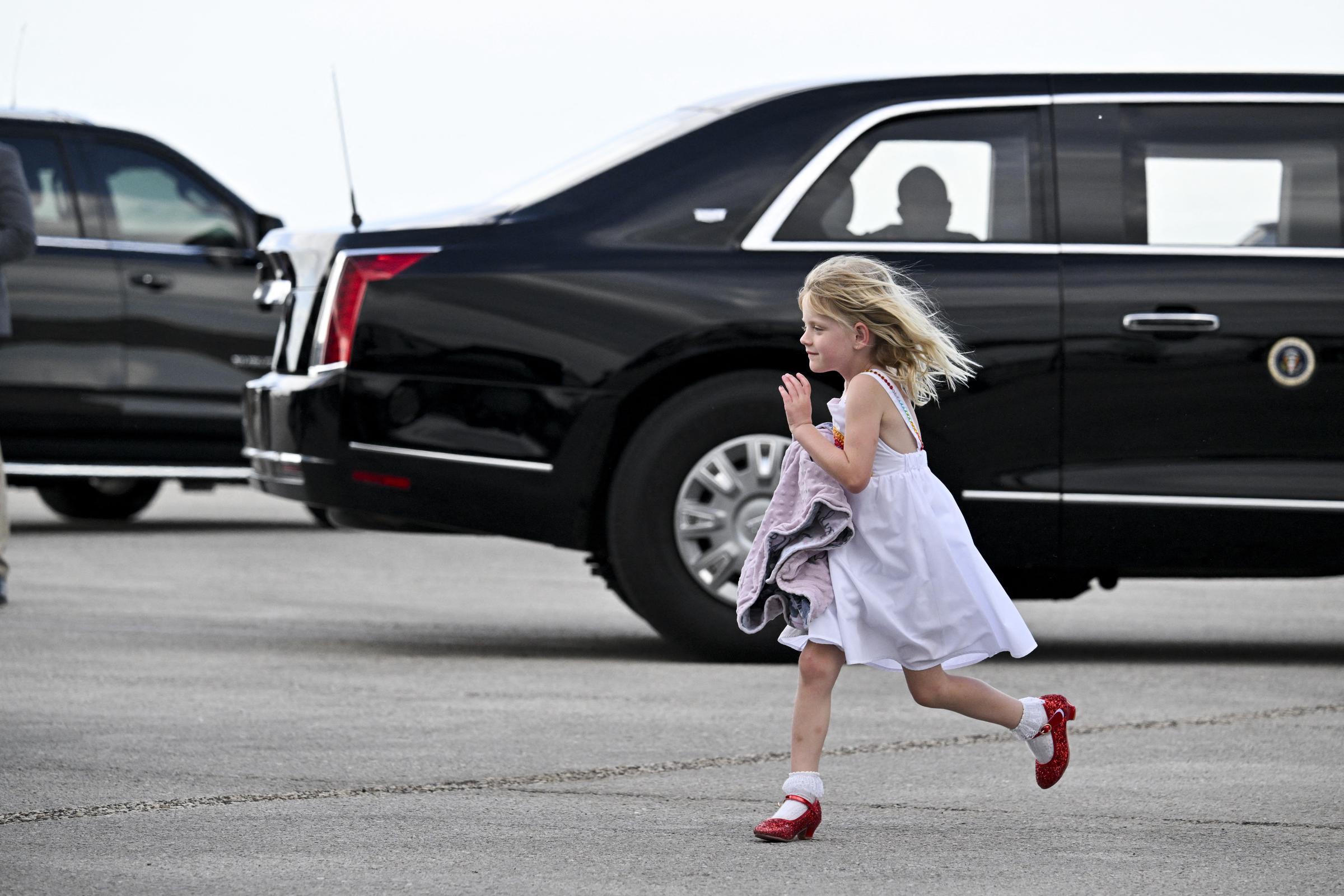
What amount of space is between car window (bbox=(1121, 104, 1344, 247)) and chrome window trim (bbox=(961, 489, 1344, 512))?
2.43 feet

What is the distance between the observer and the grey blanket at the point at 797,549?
448cm

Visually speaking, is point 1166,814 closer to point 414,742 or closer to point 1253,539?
point 414,742

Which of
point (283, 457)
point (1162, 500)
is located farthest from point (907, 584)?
point (283, 457)

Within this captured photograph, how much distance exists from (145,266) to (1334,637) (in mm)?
5697

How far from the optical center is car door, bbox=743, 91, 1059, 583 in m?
6.62

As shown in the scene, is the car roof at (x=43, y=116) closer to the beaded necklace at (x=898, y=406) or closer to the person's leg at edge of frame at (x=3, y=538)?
the person's leg at edge of frame at (x=3, y=538)

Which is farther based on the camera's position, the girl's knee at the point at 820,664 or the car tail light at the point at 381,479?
the car tail light at the point at 381,479

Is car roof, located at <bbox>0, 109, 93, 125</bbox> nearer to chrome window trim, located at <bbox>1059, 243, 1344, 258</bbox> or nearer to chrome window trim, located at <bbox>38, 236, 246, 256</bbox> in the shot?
chrome window trim, located at <bbox>38, 236, 246, 256</bbox>

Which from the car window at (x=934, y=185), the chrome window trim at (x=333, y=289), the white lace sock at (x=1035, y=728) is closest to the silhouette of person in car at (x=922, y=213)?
the car window at (x=934, y=185)

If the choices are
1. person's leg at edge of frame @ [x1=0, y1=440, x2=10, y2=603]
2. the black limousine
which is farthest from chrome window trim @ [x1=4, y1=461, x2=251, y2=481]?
the black limousine

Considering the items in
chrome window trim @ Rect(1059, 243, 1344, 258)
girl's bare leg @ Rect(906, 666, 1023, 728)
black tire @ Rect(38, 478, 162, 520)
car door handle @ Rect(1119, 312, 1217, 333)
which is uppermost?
chrome window trim @ Rect(1059, 243, 1344, 258)

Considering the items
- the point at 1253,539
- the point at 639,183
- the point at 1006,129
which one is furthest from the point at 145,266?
the point at 1253,539

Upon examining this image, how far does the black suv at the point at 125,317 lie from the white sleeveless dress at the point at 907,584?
6.75 meters

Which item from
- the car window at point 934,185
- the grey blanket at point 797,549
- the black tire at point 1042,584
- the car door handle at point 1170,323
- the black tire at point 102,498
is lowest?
the black tire at point 102,498
